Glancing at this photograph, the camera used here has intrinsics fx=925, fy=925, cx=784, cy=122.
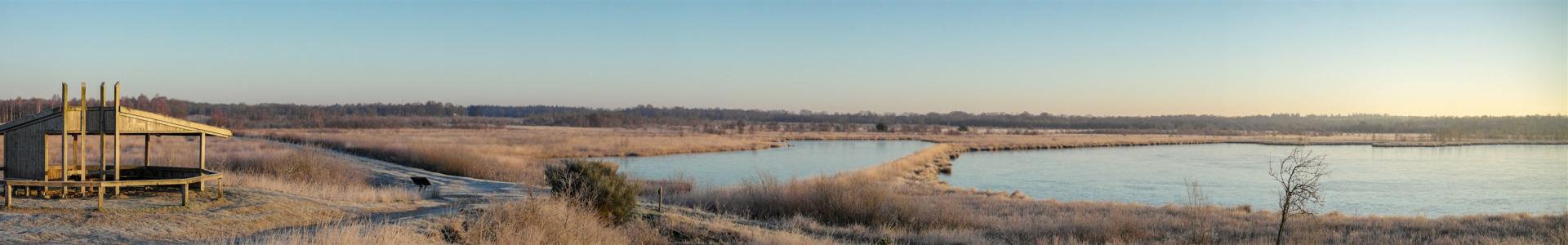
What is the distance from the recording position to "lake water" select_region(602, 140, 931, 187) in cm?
3362

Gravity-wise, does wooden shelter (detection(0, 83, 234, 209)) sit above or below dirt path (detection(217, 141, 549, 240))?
above

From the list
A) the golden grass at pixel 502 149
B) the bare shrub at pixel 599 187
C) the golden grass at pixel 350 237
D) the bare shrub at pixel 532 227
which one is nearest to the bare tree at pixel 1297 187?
the bare shrub at pixel 532 227

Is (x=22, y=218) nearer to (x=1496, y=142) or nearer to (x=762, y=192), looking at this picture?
(x=762, y=192)

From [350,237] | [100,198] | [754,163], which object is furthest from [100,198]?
[754,163]

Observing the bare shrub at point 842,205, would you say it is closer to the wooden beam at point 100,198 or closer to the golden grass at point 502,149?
the golden grass at point 502,149

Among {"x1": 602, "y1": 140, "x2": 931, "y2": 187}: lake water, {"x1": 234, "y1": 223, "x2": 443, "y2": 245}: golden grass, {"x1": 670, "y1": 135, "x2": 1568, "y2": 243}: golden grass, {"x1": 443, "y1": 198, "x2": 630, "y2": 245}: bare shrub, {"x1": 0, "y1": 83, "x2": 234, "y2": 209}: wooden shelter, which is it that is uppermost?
{"x1": 0, "y1": 83, "x2": 234, "y2": 209}: wooden shelter

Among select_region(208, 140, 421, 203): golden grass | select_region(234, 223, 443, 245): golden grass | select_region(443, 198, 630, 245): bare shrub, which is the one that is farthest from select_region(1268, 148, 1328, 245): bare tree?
select_region(208, 140, 421, 203): golden grass

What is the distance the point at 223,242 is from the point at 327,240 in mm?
939

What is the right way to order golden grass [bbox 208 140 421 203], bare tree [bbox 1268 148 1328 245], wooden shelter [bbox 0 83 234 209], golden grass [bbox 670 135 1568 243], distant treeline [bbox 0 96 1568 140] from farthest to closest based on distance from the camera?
distant treeline [bbox 0 96 1568 140]
golden grass [bbox 208 140 421 203]
golden grass [bbox 670 135 1568 243]
wooden shelter [bbox 0 83 234 209]
bare tree [bbox 1268 148 1328 245]

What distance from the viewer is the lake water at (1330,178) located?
83.7ft

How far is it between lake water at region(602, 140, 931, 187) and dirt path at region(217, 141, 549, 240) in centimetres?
646

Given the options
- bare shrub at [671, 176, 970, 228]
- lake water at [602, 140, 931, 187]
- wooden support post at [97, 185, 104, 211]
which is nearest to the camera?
wooden support post at [97, 185, 104, 211]

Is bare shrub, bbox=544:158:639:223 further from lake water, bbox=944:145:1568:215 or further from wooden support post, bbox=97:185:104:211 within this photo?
lake water, bbox=944:145:1568:215

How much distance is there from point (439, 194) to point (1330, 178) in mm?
31967
